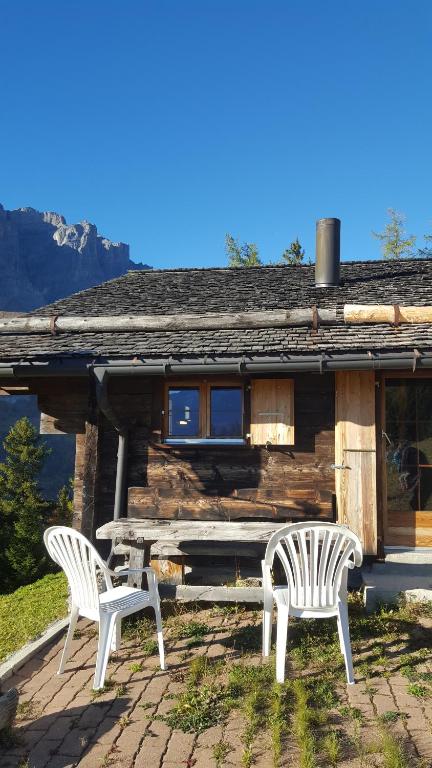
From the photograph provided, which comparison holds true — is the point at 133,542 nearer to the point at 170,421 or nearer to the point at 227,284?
the point at 170,421

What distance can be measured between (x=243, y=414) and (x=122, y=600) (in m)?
3.43

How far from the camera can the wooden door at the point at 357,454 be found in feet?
21.7

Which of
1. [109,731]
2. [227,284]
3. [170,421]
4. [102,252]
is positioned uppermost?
[102,252]

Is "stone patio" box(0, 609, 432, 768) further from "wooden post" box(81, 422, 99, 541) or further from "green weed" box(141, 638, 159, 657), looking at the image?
"wooden post" box(81, 422, 99, 541)

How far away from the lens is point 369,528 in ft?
21.6

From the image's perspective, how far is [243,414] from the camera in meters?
7.27

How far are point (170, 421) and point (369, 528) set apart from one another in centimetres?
279

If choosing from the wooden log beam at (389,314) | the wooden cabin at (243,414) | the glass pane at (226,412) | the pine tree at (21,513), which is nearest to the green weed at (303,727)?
the wooden cabin at (243,414)

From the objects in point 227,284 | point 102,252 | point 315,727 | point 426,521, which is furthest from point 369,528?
point 102,252

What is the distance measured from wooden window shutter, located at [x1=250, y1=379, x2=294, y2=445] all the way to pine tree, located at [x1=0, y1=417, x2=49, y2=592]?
9.25 metres

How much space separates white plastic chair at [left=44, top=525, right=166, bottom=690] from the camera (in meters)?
3.95

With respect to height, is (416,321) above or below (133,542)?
above

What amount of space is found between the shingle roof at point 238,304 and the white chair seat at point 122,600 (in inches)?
123

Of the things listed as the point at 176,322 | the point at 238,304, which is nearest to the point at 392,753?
the point at 176,322
